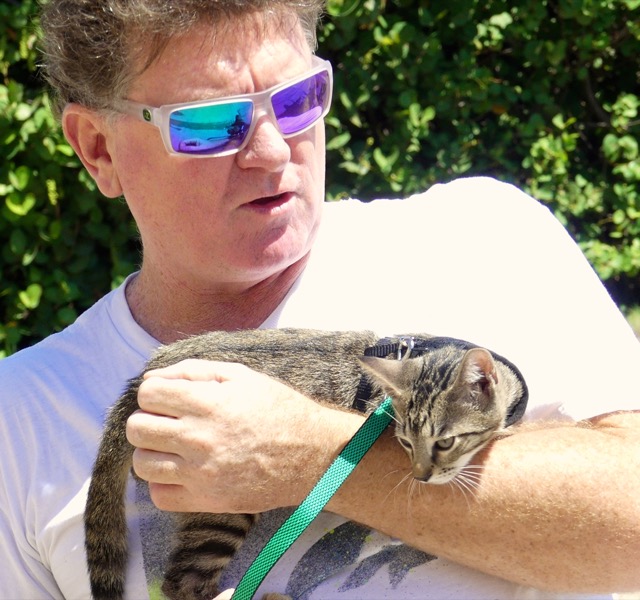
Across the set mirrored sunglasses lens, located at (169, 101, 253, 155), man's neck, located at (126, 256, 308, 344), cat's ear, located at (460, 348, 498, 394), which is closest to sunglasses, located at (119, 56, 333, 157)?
mirrored sunglasses lens, located at (169, 101, 253, 155)

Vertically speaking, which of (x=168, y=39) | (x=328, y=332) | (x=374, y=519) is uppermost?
(x=168, y=39)

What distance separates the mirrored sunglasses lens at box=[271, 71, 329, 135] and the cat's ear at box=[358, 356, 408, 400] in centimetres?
66

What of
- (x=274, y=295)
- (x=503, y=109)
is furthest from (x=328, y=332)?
(x=503, y=109)

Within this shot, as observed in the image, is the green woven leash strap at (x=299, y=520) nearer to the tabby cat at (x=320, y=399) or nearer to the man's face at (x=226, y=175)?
the tabby cat at (x=320, y=399)

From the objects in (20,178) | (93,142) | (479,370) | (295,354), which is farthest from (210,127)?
(20,178)

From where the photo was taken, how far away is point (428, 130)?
560 cm

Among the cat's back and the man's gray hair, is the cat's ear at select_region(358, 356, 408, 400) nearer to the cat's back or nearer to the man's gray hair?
the cat's back

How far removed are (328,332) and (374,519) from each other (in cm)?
59

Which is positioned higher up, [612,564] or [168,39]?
[168,39]

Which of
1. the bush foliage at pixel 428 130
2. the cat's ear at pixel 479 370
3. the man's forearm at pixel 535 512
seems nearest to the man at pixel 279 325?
the man's forearm at pixel 535 512

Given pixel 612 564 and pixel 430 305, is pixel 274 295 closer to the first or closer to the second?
pixel 430 305

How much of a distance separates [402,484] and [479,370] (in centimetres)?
36

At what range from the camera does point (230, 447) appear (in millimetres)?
1974

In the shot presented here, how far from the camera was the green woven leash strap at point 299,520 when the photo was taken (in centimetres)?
189
